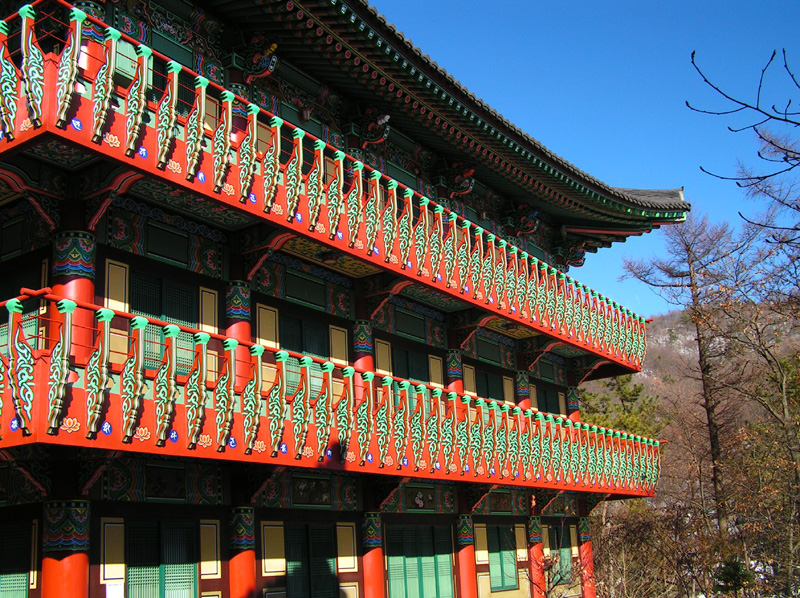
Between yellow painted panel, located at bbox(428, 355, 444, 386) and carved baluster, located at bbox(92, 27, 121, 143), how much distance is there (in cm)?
1091

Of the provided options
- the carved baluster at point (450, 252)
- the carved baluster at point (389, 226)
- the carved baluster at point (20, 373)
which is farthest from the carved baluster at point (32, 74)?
the carved baluster at point (450, 252)

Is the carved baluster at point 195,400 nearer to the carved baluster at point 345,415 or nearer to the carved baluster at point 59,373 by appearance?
the carved baluster at point 59,373

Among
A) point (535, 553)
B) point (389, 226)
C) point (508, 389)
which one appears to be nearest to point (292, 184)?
point (389, 226)

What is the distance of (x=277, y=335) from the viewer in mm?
16938

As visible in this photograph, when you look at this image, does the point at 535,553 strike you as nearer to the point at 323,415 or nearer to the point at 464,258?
the point at 464,258

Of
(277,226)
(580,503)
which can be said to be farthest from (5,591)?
(580,503)

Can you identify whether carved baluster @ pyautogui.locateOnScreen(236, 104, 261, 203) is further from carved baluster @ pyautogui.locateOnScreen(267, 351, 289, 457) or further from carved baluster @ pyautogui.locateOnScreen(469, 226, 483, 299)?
carved baluster @ pyautogui.locateOnScreen(469, 226, 483, 299)

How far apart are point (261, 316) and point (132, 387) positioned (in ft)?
16.7

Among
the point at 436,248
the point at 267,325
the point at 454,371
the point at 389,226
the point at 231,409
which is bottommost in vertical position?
the point at 231,409

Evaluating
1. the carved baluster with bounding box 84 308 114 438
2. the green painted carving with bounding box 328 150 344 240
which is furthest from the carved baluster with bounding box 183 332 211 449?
the green painted carving with bounding box 328 150 344 240

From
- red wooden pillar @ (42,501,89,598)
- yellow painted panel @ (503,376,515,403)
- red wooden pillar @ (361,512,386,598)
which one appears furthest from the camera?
yellow painted panel @ (503,376,515,403)

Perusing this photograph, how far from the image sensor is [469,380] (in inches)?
897

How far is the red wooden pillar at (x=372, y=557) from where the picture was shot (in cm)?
1769

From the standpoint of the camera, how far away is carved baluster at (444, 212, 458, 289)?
19156 mm
